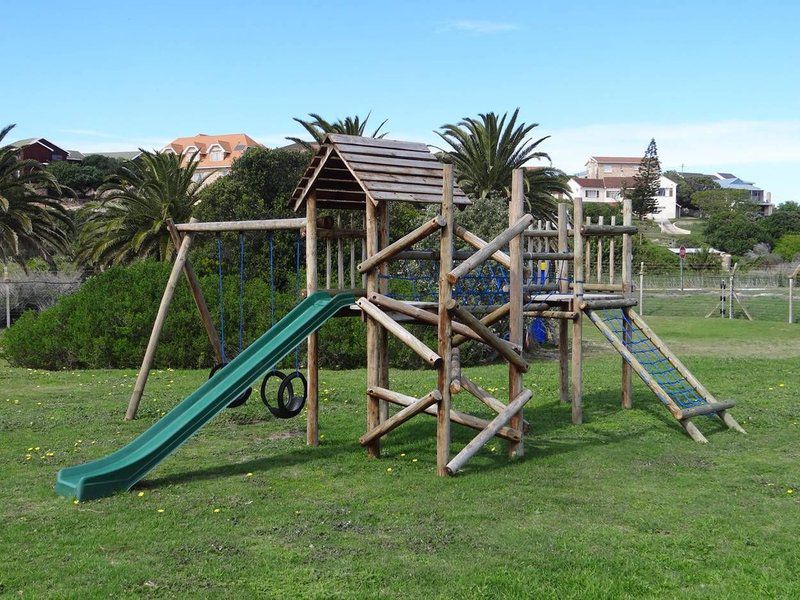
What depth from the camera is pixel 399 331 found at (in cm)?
940

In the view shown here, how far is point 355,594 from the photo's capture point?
5949 millimetres

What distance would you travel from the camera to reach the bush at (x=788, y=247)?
77.2 m

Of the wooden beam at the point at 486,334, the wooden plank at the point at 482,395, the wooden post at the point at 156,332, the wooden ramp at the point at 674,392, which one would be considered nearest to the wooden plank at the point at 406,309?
the wooden beam at the point at 486,334

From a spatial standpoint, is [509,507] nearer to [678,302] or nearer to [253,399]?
[253,399]

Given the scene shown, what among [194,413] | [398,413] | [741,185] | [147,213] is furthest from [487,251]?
[741,185]

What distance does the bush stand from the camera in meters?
77.2

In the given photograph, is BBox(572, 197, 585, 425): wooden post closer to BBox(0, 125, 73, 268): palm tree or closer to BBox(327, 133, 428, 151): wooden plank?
BBox(327, 133, 428, 151): wooden plank

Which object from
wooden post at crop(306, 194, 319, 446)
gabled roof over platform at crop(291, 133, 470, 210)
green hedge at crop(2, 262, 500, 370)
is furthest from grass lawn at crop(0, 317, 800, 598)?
green hedge at crop(2, 262, 500, 370)

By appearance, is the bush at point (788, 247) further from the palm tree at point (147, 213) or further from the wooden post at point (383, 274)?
the wooden post at point (383, 274)

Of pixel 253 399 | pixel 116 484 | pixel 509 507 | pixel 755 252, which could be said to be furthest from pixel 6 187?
pixel 755 252

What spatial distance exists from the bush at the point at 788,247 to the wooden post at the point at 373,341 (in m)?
73.2

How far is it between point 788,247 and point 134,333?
72.4 metres

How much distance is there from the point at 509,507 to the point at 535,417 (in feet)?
15.5

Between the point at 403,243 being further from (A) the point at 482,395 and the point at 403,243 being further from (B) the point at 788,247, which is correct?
(B) the point at 788,247
